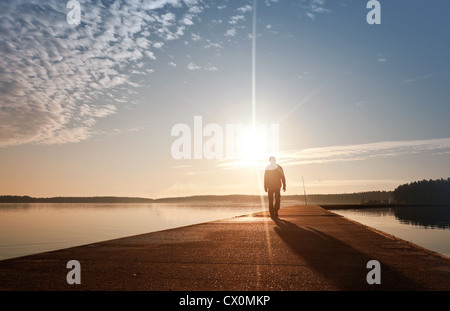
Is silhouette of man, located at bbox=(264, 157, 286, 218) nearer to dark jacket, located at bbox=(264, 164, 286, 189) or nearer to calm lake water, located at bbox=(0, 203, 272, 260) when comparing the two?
dark jacket, located at bbox=(264, 164, 286, 189)

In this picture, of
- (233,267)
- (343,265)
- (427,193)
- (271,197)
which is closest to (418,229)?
(271,197)

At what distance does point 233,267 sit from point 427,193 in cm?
16689

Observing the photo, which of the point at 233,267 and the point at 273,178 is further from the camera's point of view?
the point at 273,178

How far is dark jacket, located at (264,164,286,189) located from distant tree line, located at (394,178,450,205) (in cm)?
15153

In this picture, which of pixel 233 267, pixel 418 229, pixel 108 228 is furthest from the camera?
pixel 108 228

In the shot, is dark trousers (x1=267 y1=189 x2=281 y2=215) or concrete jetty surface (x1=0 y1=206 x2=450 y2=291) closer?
concrete jetty surface (x1=0 y1=206 x2=450 y2=291)

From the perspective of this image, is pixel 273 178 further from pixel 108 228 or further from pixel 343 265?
pixel 108 228

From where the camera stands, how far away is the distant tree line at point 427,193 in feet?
477

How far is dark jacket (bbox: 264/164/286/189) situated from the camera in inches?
536

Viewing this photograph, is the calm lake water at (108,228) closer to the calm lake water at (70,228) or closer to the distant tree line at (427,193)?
the calm lake water at (70,228)

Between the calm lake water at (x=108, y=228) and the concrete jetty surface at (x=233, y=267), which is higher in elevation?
the concrete jetty surface at (x=233, y=267)

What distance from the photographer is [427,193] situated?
14588 cm

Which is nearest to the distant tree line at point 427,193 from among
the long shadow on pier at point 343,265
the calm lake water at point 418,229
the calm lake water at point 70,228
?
the calm lake water at point 418,229

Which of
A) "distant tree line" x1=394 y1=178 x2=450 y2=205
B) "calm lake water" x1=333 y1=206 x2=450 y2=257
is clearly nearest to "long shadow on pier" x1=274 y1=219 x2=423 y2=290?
"calm lake water" x1=333 y1=206 x2=450 y2=257
